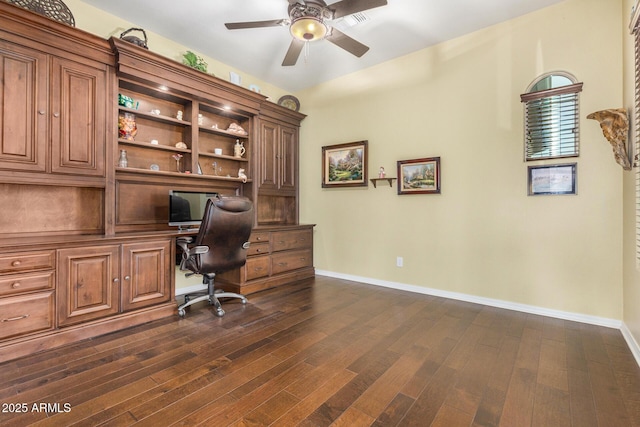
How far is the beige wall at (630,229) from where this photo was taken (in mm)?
2201

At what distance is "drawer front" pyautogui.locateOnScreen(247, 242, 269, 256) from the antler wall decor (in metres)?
3.39

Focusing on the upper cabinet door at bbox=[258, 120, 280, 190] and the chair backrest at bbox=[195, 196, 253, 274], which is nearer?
the chair backrest at bbox=[195, 196, 253, 274]

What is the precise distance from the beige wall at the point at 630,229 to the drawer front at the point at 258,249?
11.2 feet

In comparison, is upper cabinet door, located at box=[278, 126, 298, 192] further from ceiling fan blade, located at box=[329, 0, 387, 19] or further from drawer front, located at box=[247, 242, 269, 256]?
ceiling fan blade, located at box=[329, 0, 387, 19]

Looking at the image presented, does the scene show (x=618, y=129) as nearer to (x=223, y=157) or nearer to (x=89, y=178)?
(x=223, y=157)

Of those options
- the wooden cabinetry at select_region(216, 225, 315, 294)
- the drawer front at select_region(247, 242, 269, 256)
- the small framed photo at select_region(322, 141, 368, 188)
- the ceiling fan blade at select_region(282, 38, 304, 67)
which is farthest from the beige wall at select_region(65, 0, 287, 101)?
the drawer front at select_region(247, 242, 269, 256)

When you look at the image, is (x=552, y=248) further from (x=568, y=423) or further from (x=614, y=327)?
(x=568, y=423)

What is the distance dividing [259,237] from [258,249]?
5.9 inches

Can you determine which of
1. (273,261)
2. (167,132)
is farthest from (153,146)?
(273,261)

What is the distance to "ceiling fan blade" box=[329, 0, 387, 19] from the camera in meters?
2.20

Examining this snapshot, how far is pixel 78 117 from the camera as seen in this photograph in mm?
2555

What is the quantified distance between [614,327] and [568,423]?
1795 mm

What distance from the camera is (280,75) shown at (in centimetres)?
439

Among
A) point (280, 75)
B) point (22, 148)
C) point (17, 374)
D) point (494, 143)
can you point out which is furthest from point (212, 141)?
point (494, 143)
